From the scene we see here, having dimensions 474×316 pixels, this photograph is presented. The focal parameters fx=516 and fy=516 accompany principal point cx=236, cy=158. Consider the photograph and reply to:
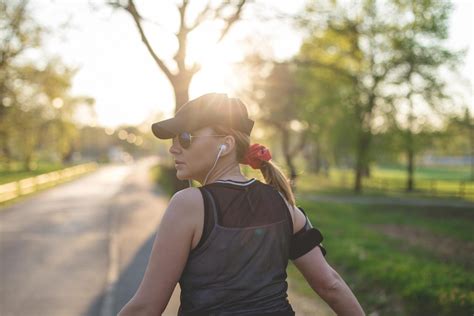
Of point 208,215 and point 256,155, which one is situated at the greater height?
point 256,155

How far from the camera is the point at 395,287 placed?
6.86 metres

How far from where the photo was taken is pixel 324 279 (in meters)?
2.18

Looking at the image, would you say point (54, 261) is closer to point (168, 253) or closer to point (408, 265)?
point (408, 265)

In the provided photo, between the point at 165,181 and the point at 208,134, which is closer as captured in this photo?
the point at 208,134

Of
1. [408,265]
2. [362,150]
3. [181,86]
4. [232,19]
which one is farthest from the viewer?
[362,150]

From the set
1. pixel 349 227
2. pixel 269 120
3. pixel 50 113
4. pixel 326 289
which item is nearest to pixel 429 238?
pixel 349 227

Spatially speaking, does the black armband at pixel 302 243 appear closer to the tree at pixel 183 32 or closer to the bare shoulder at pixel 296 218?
the bare shoulder at pixel 296 218

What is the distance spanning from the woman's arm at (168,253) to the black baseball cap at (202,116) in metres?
0.29

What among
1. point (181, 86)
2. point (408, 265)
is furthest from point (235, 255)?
point (181, 86)

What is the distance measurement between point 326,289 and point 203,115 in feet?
2.96

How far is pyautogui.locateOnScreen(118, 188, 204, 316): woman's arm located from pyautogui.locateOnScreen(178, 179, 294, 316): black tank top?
5 cm

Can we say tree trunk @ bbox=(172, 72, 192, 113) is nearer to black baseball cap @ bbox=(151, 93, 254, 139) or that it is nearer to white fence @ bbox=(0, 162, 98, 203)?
black baseball cap @ bbox=(151, 93, 254, 139)

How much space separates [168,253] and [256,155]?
0.62 m

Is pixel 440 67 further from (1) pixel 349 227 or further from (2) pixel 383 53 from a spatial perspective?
(1) pixel 349 227
